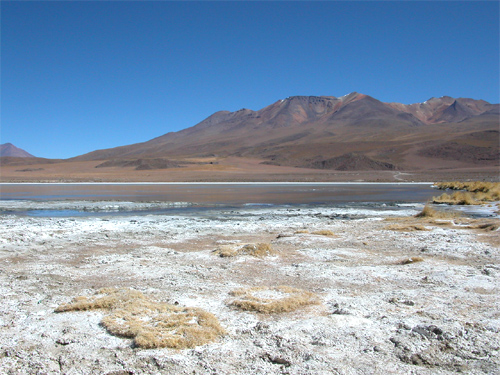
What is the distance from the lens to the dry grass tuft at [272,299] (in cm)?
527

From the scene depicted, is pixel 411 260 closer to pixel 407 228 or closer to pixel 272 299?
pixel 272 299

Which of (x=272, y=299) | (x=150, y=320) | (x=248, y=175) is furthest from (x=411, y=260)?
(x=248, y=175)

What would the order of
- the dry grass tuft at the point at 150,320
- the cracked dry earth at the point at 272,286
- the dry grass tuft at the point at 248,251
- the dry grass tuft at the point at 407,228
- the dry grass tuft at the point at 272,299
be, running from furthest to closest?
the dry grass tuft at the point at 407,228 → the dry grass tuft at the point at 248,251 → the dry grass tuft at the point at 272,299 → the dry grass tuft at the point at 150,320 → the cracked dry earth at the point at 272,286

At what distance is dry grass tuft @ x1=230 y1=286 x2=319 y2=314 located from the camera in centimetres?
527

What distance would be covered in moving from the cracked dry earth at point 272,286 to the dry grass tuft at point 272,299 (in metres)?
0.14

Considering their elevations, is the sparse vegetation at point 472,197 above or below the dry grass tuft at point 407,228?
above

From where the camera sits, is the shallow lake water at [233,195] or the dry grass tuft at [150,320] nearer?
the dry grass tuft at [150,320]

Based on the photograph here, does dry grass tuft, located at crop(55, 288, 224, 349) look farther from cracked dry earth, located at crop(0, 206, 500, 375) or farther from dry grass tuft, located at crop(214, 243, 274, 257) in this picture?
dry grass tuft, located at crop(214, 243, 274, 257)

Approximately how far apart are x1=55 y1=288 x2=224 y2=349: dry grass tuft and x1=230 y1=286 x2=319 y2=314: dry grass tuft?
0.59 metres

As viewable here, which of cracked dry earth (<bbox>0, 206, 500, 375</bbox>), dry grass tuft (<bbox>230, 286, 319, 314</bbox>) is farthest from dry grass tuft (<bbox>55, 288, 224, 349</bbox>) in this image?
dry grass tuft (<bbox>230, 286, 319, 314</bbox>)

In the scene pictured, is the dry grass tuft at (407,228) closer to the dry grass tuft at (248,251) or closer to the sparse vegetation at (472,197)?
the dry grass tuft at (248,251)

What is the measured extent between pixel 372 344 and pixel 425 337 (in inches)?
23.9

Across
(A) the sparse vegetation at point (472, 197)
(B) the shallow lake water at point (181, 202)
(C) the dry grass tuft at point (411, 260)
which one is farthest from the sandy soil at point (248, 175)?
(C) the dry grass tuft at point (411, 260)

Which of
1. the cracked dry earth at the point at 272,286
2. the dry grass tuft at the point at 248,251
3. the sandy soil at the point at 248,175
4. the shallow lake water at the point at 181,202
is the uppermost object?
the sandy soil at the point at 248,175
